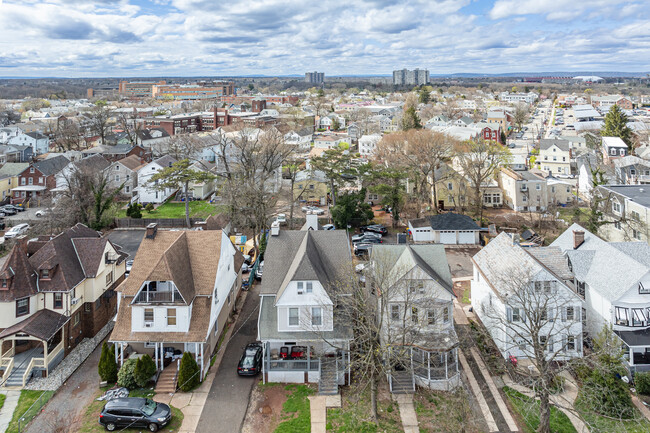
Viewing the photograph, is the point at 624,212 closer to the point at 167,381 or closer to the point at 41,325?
the point at 167,381

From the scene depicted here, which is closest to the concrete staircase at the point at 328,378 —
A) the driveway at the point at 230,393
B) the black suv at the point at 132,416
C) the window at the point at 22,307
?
the driveway at the point at 230,393

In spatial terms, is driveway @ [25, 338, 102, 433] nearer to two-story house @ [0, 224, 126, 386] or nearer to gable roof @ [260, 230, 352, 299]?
two-story house @ [0, 224, 126, 386]

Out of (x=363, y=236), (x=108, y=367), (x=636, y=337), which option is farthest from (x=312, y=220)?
(x=636, y=337)

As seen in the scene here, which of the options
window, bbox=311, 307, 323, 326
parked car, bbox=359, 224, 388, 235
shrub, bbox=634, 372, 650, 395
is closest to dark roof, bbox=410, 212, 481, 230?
parked car, bbox=359, 224, 388, 235

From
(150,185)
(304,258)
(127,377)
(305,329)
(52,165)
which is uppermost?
(52,165)

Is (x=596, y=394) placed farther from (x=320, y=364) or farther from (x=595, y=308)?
(x=320, y=364)

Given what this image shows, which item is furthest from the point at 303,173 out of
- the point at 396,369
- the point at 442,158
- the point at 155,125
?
the point at 155,125
